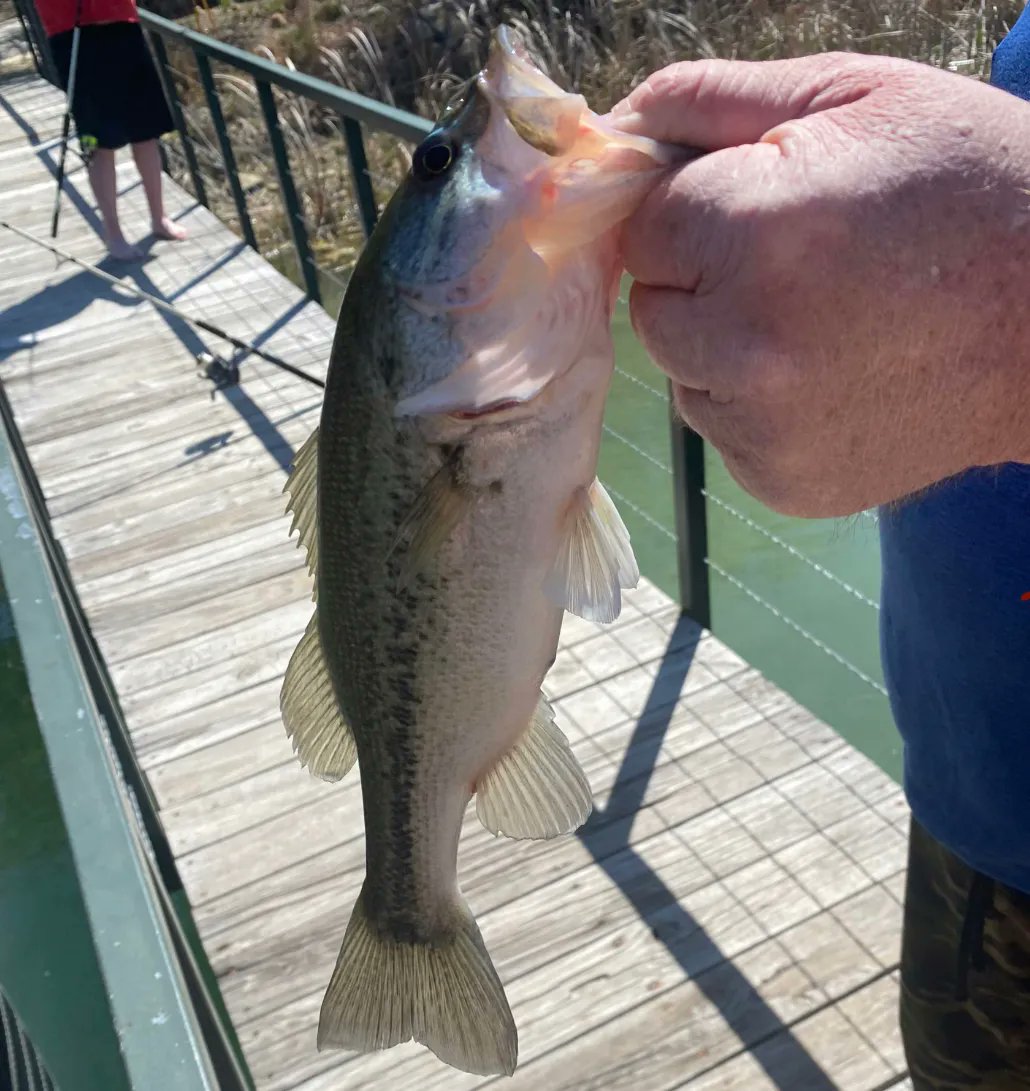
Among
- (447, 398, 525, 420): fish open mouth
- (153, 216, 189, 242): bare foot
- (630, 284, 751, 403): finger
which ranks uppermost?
(630, 284, 751, 403): finger

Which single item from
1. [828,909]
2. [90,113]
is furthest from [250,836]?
[90,113]

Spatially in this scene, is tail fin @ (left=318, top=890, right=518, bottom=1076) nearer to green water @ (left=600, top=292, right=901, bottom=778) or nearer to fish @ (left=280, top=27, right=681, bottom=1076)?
fish @ (left=280, top=27, right=681, bottom=1076)

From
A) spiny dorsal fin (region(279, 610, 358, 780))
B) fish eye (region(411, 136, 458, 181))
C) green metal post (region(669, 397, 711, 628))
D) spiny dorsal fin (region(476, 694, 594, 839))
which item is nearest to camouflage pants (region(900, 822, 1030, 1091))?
spiny dorsal fin (region(476, 694, 594, 839))

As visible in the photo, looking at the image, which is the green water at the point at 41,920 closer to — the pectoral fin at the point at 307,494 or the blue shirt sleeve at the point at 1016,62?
the pectoral fin at the point at 307,494

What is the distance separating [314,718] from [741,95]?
2.67ft

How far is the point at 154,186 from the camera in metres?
6.40

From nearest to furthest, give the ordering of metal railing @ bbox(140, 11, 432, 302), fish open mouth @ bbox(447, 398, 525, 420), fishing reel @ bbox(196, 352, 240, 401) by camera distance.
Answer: fish open mouth @ bbox(447, 398, 525, 420) → metal railing @ bbox(140, 11, 432, 302) → fishing reel @ bbox(196, 352, 240, 401)

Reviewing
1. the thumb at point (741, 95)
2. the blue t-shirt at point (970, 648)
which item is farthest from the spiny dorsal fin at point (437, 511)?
the blue t-shirt at point (970, 648)

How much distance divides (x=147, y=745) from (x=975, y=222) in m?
2.69

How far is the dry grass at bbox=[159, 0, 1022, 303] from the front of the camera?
21.1 feet

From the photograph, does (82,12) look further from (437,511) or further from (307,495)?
(437,511)

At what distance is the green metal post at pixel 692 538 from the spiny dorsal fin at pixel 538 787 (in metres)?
1.94

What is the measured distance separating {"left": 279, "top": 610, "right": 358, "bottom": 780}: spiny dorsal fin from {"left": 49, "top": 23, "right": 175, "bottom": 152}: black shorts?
221 inches

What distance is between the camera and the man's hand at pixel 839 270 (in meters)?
0.81
